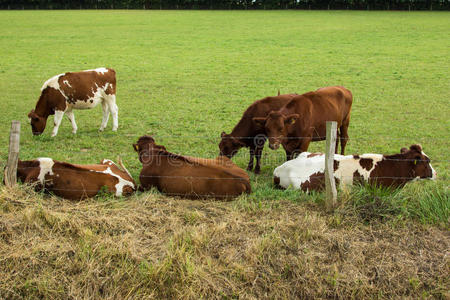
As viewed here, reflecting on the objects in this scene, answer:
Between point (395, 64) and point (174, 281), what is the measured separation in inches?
836

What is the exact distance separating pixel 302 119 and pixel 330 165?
2.52m

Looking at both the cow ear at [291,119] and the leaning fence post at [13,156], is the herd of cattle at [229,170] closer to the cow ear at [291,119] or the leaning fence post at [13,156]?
the cow ear at [291,119]

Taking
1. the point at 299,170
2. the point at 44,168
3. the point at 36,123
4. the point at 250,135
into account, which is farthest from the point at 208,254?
the point at 36,123

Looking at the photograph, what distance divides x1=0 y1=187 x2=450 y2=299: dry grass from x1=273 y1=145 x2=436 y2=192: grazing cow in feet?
2.75

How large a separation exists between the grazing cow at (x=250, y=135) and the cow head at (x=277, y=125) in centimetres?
73

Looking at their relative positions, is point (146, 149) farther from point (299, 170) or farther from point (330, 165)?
point (330, 165)

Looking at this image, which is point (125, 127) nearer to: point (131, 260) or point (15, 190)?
point (15, 190)

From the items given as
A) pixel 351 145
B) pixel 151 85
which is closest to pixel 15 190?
pixel 351 145

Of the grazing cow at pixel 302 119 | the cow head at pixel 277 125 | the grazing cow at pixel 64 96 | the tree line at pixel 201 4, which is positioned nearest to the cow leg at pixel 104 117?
the grazing cow at pixel 64 96

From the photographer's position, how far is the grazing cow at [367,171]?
7.32m

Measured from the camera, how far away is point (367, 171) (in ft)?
24.3

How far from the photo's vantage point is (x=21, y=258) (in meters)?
5.70

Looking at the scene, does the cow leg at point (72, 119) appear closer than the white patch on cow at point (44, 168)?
No

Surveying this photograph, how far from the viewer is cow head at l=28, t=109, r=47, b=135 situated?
1164 cm
